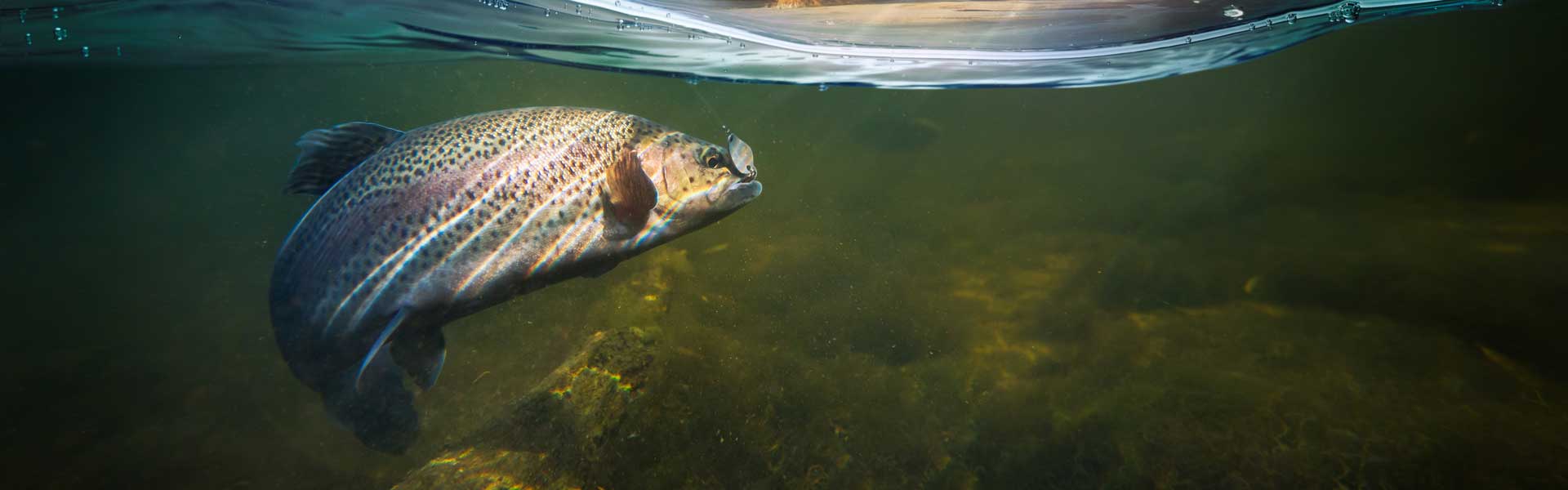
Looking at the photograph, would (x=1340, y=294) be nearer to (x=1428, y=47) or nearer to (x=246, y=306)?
(x=246, y=306)

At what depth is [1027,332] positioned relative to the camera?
5.08 meters

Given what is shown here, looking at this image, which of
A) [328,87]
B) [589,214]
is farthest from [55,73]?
[589,214]

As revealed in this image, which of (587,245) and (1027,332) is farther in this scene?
(1027,332)

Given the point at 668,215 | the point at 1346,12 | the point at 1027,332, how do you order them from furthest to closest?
the point at 1346,12 < the point at 1027,332 < the point at 668,215

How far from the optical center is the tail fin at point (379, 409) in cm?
388

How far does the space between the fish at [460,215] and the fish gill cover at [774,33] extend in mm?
2690

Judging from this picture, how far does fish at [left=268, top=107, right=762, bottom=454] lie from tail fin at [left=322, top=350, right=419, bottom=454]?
0.67ft

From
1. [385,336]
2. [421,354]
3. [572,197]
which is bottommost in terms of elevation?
[421,354]

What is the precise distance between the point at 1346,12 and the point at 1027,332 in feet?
23.8

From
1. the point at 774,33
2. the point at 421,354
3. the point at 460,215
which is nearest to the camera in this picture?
the point at 460,215

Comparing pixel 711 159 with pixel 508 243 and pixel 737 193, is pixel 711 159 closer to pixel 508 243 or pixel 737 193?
pixel 737 193

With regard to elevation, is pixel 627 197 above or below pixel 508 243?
above

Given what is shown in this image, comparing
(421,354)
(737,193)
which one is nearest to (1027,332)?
(737,193)

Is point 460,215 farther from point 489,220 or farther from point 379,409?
point 379,409
